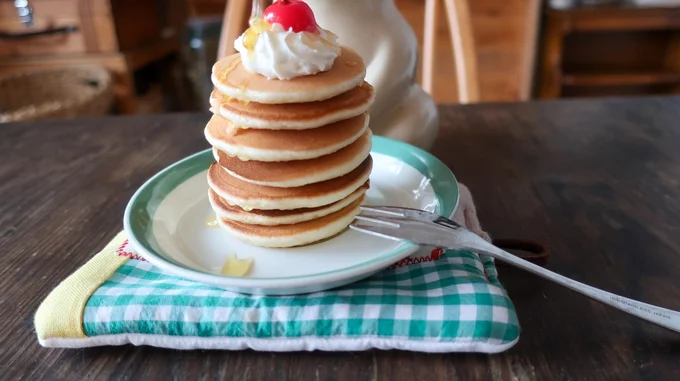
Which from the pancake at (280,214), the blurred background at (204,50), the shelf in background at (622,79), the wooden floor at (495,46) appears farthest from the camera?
the wooden floor at (495,46)

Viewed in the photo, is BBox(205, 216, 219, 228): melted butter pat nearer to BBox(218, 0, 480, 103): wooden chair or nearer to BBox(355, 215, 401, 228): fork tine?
BBox(355, 215, 401, 228): fork tine

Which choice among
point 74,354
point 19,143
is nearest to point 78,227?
point 74,354

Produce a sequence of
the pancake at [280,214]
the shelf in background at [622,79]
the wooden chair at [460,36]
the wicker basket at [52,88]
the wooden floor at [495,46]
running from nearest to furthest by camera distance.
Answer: the pancake at [280,214] → the wooden chair at [460,36] → the wicker basket at [52,88] → the shelf in background at [622,79] → the wooden floor at [495,46]

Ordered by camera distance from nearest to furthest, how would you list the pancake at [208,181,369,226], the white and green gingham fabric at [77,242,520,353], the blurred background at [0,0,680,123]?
1. the white and green gingham fabric at [77,242,520,353]
2. the pancake at [208,181,369,226]
3. the blurred background at [0,0,680,123]

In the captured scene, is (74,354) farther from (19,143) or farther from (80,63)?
(80,63)

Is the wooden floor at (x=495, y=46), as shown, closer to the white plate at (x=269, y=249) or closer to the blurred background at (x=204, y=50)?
the blurred background at (x=204, y=50)

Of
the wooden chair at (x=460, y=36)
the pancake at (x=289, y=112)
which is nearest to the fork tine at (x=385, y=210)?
the pancake at (x=289, y=112)

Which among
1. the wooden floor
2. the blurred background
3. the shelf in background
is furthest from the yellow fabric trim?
the shelf in background

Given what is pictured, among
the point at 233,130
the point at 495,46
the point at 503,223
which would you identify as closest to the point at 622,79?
the point at 495,46
